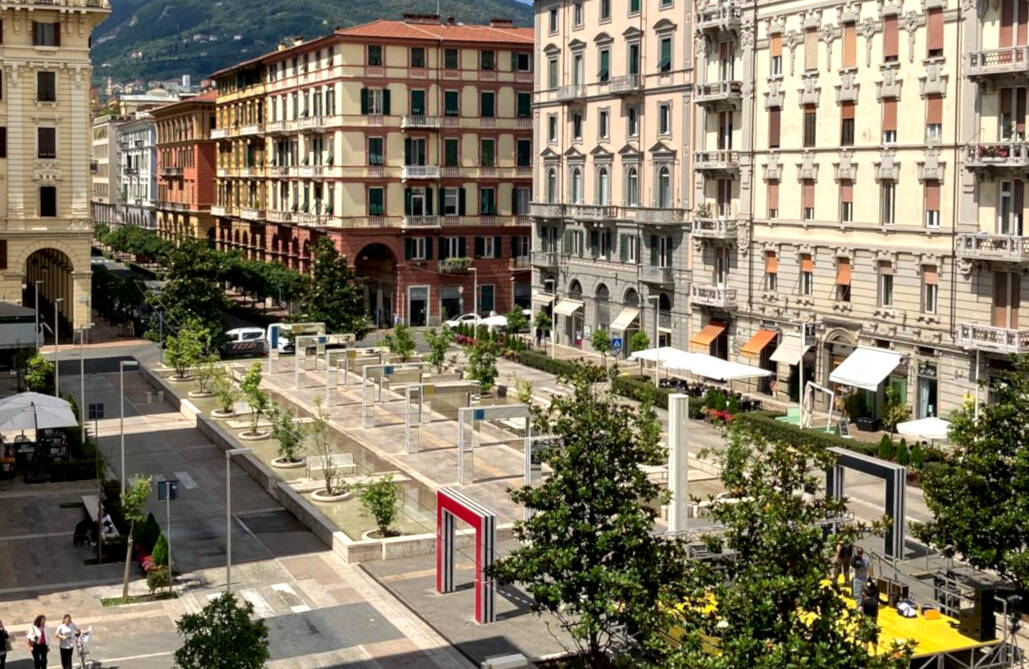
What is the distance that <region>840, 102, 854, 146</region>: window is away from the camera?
6197 cm

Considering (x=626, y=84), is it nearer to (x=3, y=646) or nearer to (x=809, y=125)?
(x=809, y=125)

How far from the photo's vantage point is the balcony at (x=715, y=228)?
70.4 m

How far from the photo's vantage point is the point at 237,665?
26375 millimetres

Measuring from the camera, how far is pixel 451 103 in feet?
337

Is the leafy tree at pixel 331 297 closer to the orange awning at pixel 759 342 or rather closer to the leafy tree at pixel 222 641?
the orange awning at pixel 759 342

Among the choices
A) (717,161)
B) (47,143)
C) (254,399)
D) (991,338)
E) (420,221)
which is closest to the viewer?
(991,338)

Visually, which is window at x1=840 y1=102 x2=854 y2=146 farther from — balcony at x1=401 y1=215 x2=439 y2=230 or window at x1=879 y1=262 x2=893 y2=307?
balcony at x1=401 y1=215 x2=439 y2=230

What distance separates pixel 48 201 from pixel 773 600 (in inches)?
2998

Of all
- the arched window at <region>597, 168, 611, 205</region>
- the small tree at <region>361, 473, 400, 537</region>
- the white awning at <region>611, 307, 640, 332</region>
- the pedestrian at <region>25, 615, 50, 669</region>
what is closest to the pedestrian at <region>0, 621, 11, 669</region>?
the pedestrian at <region>25, 615, 50, 669</region>

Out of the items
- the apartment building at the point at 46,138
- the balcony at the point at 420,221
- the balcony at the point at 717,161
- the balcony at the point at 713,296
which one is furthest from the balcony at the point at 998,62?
the apartment building at the point at 46,138

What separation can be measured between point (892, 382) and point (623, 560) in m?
34.6

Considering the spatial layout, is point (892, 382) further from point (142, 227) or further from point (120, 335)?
point (142, 227)

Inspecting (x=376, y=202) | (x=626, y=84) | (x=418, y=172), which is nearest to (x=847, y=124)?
(x=626, y=84)

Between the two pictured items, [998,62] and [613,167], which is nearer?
[998,62]
